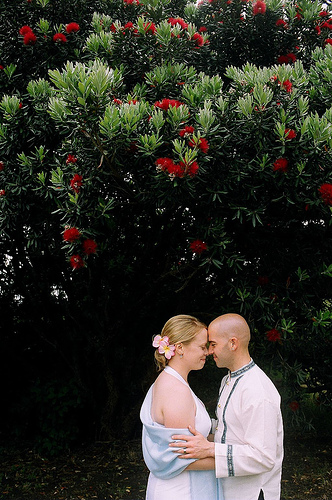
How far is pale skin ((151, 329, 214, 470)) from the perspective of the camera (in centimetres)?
248

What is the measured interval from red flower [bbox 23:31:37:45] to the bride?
305 centimetres

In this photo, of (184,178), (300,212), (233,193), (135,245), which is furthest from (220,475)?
(135,245)

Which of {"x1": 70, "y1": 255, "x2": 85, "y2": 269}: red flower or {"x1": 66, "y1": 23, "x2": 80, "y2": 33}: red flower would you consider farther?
{"x1": 66, "y1": 23, "x2": 80, "y2": 33}: red flower

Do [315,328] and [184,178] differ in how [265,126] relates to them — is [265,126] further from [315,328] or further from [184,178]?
[315,328]

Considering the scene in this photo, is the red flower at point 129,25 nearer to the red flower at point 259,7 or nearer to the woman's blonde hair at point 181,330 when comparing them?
the red flower at point 259,7

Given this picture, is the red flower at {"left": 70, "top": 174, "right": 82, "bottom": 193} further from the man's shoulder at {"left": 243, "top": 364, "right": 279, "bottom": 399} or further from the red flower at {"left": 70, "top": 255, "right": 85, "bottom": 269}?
the man's shoulder at {"left": 243, "top": 364, "right": 279, "bottom": 399}

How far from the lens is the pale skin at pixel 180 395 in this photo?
2477mm

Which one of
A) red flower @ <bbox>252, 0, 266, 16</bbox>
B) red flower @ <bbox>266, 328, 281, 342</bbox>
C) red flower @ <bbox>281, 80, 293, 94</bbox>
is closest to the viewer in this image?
red flower @ <bbox>281, 80, 293, 94</bbox>

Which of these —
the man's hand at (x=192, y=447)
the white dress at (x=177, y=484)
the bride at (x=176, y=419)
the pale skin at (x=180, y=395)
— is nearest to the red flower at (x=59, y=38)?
the bride at (x=176, y=419)

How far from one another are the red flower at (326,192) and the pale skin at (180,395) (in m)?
1.32

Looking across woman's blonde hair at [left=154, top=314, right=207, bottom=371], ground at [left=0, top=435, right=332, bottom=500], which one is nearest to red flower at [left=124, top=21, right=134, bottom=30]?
woman's blonde hair at [left=154, top=314, right=207, bottom=371]

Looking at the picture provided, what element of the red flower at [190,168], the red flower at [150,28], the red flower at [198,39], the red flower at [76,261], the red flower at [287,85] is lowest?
the red flower at [76,261]

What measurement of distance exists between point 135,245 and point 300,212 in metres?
2.01

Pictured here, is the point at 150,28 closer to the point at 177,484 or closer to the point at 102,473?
the point at 177,484
